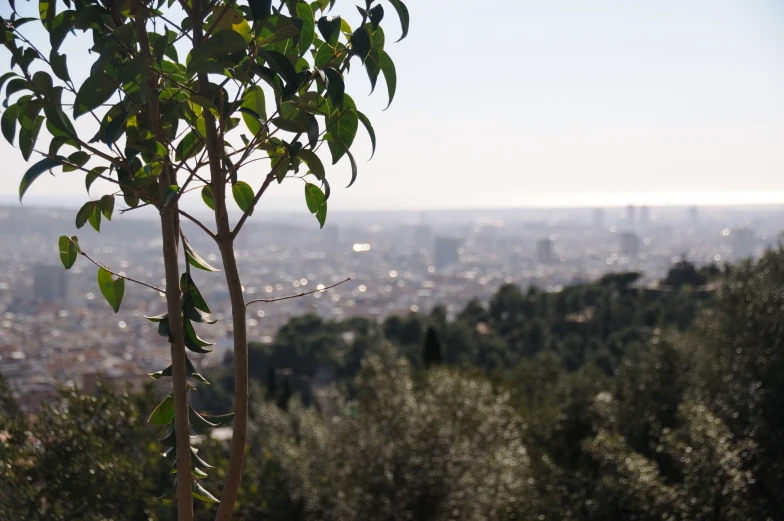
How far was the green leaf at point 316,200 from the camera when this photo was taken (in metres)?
1.37

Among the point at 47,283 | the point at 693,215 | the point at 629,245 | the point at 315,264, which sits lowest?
the point at 315,264

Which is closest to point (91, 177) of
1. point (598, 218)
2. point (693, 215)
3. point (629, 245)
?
point (629, 245)

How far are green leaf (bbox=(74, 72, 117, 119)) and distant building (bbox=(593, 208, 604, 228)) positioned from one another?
4227 inches

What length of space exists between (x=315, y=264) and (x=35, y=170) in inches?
2410

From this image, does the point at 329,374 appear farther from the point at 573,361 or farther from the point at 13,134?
the point at 13,134

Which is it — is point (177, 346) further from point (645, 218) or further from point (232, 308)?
point (645, 218)

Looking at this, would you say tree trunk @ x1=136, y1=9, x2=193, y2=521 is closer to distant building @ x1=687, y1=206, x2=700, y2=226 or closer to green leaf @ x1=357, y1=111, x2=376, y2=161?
green leaf @ x1=357, y1=111, x2=376, y2=161

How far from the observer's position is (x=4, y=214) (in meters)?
36.1

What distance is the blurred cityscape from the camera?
77.9 feet

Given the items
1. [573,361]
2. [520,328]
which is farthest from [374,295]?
[573,361]

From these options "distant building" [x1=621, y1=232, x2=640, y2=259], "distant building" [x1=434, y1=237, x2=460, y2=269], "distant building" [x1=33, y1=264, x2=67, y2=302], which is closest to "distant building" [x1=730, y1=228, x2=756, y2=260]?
"distant building" [x1=621, y1=232, x2=640, y2=259]

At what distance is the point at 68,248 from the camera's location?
4.53 ft

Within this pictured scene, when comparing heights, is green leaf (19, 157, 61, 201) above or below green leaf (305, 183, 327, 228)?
above

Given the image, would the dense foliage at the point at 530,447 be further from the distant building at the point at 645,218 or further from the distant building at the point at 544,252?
the distant building at the point at 645,218
